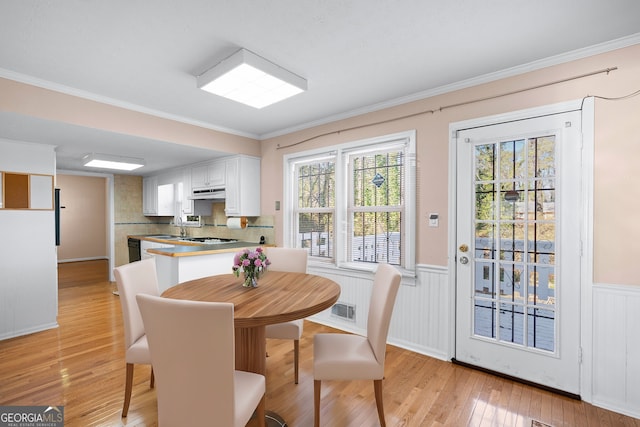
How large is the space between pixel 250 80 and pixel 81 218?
8076mm

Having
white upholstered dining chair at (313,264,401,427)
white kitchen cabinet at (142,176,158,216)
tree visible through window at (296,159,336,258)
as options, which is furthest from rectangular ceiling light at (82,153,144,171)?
white upholstered dining chair at (313,264,401,427)

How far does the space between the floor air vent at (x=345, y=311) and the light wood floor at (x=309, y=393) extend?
0.60 meters

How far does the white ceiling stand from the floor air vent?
2.24 m

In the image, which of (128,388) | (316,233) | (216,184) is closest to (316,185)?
(316,233)

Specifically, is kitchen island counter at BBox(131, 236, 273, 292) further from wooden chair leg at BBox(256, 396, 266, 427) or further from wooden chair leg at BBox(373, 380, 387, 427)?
wooden chair leg at BBox(373, 380, 387, 427)

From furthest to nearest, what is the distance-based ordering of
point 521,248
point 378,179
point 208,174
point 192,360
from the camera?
point 208,174 → point 378,179 → point 521,248 → point 192,360

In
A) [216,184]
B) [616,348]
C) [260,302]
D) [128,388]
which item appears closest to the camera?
[260,302]

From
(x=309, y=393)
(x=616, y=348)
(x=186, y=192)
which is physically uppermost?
(x=186, y=192)

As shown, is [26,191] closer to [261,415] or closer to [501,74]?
[261,415]

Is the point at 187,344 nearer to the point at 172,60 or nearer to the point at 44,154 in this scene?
the point at 172,60

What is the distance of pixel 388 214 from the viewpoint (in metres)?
3.26

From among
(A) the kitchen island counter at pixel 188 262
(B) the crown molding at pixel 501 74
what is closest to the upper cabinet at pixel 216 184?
(A) the kitchen island counter at pixel 188 262

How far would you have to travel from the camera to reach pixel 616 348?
2.03 metres

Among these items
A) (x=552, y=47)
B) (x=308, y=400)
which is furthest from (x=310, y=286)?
(x=552, y=47)
